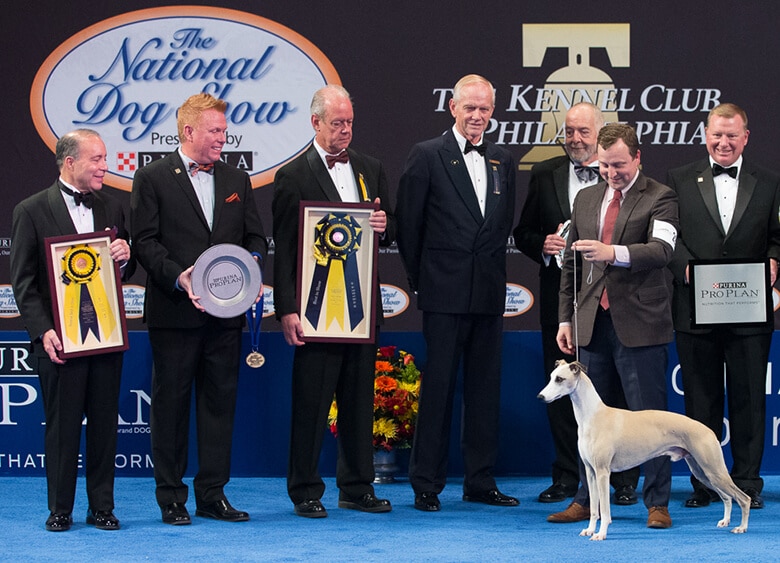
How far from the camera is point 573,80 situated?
723 cm

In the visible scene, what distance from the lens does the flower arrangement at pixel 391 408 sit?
588 cm

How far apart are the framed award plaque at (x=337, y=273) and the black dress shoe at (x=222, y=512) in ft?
2.67

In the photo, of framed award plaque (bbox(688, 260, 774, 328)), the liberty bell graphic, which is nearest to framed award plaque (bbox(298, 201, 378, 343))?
framed award plaque (bbox(688, 260, 774, 328))

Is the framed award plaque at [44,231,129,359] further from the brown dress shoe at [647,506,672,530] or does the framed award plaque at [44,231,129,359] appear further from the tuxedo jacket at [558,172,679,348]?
the brown dress shoe at [647,506,672,530]

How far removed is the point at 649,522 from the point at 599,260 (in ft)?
3.69

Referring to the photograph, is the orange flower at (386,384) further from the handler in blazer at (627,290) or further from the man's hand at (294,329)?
the handler in blazer at (627,290)

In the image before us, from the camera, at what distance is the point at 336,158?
506 centimetres

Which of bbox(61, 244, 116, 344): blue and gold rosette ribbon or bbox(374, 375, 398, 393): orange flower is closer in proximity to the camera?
bbox(61, 244, 116, 344): blue and gold rosette ribbon

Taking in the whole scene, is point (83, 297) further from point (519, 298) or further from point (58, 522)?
point (519, 298)

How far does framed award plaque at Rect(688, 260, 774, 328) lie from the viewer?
521cm

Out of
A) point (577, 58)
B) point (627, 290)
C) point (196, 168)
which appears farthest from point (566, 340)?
point (577, 58)

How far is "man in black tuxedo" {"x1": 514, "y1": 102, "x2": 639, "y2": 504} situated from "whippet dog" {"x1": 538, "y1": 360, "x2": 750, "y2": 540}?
706 mm

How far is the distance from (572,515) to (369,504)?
2.97ft

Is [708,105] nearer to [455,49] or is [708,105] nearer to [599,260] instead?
[455,49]
